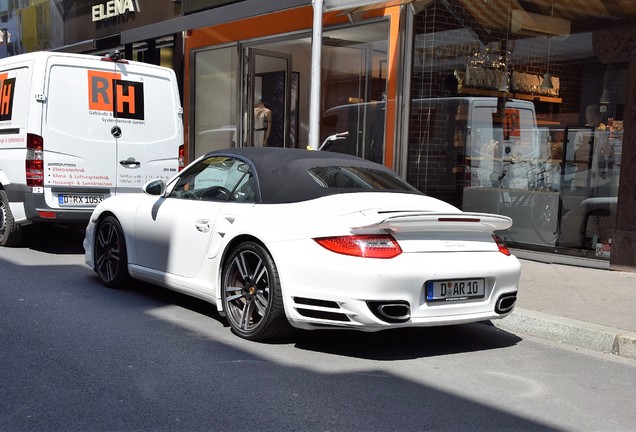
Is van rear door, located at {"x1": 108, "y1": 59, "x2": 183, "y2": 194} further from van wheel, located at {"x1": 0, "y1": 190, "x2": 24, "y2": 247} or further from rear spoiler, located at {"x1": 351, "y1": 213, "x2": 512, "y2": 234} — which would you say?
rear spoiler, located at {"x1": 351, "y1": 213, "x2": 512, "y2": 234}

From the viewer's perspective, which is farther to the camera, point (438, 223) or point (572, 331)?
point (572, 331)

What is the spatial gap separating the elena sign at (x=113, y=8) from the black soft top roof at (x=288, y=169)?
1192 centimetres

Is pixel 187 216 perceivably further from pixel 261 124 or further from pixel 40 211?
pixel 261 124

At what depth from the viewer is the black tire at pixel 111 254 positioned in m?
6.73

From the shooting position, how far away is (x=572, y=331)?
18.3ft

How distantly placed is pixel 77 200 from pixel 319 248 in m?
5.30

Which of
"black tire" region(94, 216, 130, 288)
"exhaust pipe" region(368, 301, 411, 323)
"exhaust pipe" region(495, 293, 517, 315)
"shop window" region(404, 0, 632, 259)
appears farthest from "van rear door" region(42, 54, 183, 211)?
"exhaust pipe" region(495, 293, 517, 315)

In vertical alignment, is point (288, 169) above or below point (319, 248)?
above

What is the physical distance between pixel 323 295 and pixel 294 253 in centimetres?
36

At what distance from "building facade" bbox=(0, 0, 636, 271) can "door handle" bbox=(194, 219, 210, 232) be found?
16.3ft

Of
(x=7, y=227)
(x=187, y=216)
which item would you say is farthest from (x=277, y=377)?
(x=7, y=227)

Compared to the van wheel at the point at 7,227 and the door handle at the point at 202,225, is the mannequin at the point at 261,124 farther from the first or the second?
the door handle at the point at 202,225

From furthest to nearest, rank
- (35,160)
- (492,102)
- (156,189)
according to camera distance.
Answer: (492,102) < (35,160) < (156,189)

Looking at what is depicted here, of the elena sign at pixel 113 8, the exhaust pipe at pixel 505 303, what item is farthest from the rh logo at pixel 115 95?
the elena sign at pixel 113 8
